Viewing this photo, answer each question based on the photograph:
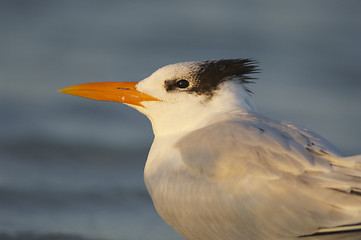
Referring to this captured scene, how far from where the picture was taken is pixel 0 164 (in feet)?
25.8

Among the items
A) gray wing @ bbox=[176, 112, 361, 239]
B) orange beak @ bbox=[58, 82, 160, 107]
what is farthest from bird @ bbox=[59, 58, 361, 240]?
orange beak @ bbox=[58, 82, 160, 107]

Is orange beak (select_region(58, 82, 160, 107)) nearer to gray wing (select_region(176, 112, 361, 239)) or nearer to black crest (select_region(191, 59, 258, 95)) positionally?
black crest (select_region(191, 59, 258, 95))

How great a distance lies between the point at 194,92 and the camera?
5402 millimetres

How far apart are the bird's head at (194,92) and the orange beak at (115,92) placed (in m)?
0.05

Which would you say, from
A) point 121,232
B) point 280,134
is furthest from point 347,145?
point 280,134

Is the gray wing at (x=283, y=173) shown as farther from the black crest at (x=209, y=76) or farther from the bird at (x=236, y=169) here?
the black crest at (x=209, y=76)

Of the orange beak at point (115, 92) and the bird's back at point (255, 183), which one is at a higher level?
the orange beak at point (115, 92)

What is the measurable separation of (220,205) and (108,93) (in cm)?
164

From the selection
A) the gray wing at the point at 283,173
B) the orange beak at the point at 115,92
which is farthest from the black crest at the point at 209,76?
the gray wing at the point at 283,173

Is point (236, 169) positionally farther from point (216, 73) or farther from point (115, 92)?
point (115, 92)

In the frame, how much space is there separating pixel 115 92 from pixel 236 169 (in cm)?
161

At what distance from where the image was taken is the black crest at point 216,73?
5387 millimetres

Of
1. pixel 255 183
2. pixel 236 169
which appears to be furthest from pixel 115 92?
pixel 255 183

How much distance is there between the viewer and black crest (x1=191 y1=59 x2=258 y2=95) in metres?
5.39
